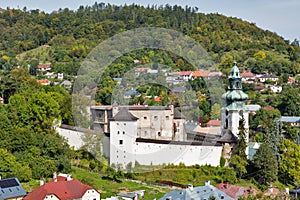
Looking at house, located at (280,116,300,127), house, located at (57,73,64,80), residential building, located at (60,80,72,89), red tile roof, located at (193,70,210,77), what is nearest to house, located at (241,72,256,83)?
red tile roof, located at (193,70,210,77)

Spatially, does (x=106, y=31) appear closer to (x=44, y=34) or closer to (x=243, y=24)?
(x=44, y=34)

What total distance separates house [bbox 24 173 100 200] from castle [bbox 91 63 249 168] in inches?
226

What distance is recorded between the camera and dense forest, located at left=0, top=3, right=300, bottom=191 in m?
29.8

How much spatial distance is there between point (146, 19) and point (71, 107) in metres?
54.2

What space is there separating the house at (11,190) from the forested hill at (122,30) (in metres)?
41.2

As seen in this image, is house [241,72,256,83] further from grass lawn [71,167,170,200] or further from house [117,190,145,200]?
house [117,190,145,200]

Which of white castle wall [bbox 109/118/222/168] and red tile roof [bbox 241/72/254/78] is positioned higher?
red tile roof [bbox 241/72/254/78]

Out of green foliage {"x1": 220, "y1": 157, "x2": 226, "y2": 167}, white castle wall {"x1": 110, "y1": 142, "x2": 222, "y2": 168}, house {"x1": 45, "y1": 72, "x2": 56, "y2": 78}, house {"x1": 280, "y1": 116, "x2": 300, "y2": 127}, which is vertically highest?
house {"x1": 45, "y1": 72, "x2": 56, "y2": 78}

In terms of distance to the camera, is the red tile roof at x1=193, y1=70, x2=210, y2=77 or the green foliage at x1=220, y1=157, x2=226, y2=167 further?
the red tile roof at x1=193, y1=70, x2=210, y2=77

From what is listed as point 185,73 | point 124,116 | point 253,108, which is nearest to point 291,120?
point 253,108

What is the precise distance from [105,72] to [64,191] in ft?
77.3

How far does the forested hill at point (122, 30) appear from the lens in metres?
72.2

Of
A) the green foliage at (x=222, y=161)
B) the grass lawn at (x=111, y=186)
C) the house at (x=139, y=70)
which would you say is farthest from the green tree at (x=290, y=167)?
the house at (x=139, y=70)

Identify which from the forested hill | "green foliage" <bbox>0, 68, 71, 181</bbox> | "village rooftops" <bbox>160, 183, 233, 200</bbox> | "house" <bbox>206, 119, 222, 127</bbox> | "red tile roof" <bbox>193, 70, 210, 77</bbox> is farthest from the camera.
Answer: the forested hill
